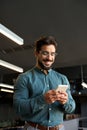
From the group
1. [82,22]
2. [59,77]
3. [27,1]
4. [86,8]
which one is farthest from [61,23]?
[59,77]

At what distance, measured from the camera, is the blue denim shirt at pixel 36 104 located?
3.94 feet

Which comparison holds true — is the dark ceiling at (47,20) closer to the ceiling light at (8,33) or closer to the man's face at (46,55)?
the ceiling light at (8,33)

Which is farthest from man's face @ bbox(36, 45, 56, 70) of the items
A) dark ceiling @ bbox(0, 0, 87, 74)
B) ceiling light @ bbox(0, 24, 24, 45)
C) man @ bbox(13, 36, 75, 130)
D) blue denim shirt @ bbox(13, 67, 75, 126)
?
dark ceiling @ bbox(0, 0, 87, 74)

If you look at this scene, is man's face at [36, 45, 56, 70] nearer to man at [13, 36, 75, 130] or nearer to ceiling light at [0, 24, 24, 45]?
man at [13, 36, 75, 130]

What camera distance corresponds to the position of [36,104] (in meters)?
1.19

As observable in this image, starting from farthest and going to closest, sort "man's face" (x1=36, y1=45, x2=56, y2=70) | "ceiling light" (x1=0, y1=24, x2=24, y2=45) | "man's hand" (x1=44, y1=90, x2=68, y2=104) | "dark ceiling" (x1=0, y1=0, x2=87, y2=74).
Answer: "dark ceiling" (x1=0, y1=0, x2=87, y2=74) → "ceiling light" (x1=0, y1=24, x2=24, y2=45) → "man's face" (x1=36, y1=45, x2=56, y2=70) → "man's hand" (x1=44, y1=90, x2=68, y2=104)

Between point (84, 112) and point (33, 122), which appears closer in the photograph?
point (33, 122)

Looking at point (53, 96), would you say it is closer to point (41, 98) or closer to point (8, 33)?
point (41, 98)

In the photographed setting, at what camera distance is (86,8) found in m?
4.66

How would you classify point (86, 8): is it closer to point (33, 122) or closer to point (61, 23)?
point (61, 23)

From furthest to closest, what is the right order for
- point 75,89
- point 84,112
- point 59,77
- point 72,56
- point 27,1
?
point 84,112 < point 75,89 < point 72,56 < point 27,1 < point 59,77

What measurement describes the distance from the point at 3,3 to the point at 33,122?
3.77 meters

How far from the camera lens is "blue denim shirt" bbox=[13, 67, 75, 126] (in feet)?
3.94

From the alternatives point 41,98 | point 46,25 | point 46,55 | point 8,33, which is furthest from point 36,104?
point 46,25
